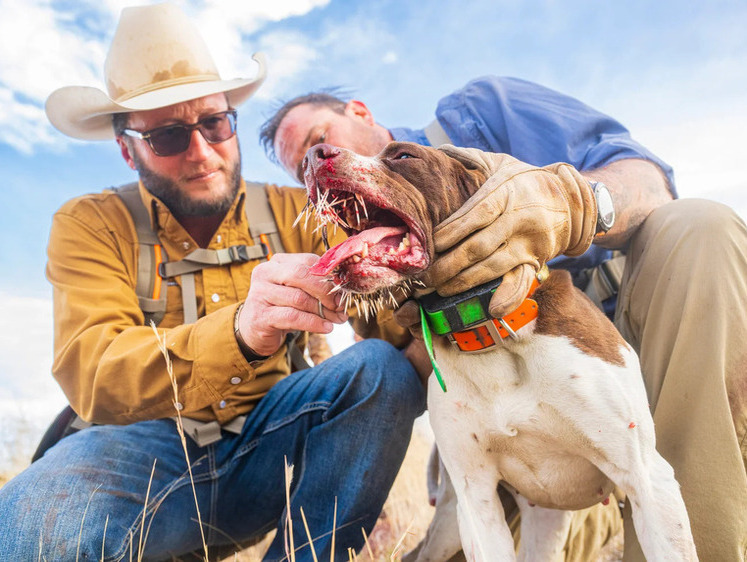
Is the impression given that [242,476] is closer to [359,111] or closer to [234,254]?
[234,254]

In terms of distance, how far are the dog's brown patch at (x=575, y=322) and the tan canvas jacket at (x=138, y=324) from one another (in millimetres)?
1241

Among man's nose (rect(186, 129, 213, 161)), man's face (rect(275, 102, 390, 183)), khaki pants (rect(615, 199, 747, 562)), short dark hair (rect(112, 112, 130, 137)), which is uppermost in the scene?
short dark hair (rect(112, 112, 130, 137))

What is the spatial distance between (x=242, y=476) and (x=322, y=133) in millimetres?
2488

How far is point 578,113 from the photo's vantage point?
3.90m

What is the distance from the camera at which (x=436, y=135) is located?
3957mm

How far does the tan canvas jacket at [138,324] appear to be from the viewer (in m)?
2.76

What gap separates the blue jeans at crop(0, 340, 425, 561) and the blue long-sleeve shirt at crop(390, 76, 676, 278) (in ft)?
4.45

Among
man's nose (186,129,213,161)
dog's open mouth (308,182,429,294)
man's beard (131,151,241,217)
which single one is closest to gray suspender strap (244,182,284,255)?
man's beard (131,151,241,217)

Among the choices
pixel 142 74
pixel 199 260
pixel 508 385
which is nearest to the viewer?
pixel 508 385

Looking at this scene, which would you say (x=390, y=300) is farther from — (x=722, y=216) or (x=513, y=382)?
(x=722, y=216)

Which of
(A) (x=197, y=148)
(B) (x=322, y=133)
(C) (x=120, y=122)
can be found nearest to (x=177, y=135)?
(A) (x=197, y=148)

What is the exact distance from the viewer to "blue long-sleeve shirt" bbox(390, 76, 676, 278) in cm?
354

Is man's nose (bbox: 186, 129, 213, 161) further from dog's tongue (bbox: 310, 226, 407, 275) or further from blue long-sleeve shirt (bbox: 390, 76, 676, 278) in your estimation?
dog's tongue (bbox: 310, 226, 407, 275)

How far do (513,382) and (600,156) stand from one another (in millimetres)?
1799
